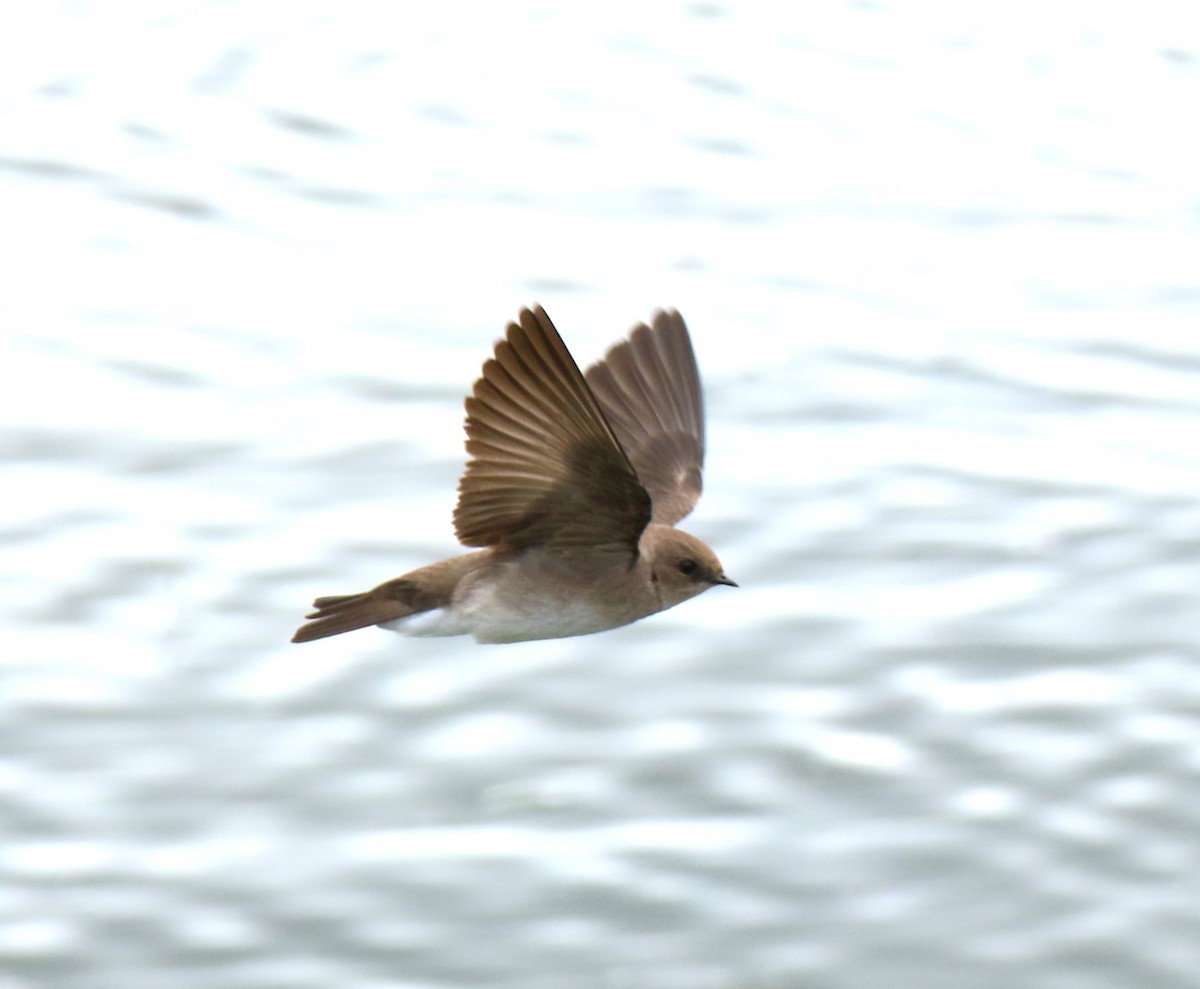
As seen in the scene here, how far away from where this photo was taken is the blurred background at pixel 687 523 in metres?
7.93

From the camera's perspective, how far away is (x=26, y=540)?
1000 centimetres

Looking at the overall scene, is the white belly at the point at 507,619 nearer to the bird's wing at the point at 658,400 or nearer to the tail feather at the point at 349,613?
the tail feather at the point at 349,613

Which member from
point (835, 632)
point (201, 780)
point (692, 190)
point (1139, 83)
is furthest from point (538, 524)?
point (1139, 83)

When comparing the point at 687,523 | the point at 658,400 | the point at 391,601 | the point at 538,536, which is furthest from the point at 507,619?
the point at 687,523

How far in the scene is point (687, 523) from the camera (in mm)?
10336

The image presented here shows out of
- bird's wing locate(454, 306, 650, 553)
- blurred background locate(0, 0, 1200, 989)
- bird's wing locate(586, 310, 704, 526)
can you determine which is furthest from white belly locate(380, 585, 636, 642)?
bird's wing locate(586, 310, 704, 526)

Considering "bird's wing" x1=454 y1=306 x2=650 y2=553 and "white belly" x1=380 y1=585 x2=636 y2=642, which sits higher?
"bird's wing" x1=454 y1=306 x2=650 y2=553

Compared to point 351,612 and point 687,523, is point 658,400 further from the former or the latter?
point 687,523

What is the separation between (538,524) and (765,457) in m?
3.64

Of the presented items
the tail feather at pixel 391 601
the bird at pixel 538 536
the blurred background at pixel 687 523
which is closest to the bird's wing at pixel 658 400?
the bird at pixel 538 536

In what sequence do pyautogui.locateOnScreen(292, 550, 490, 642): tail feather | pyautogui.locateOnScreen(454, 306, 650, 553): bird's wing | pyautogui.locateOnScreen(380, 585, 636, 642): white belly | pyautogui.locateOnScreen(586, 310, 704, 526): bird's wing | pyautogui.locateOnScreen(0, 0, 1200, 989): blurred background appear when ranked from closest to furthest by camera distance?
pyautogui.locateOnScreen(454, 306, 650, 553): bird's wing
pyautogui.locateOnScreen(380, 585, 636, 642): white belly
pyautogui.locateOnScreen(292, 550, 490, 642): tail feather
pyautogui.locateOnScreen(0, 0, 1200, 989): blurred background
pyautogui.locateOnScreen(586, 310, 704, 526): bird's wing

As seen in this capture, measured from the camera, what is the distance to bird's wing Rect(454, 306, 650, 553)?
671 centimetres

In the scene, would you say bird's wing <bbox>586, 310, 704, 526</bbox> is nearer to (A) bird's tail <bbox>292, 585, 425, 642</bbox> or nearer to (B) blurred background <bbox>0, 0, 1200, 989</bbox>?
(B) blurred background <bbox>0, 0, 1200, 989</bbox>

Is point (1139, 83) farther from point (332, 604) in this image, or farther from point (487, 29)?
point (332, 604)
